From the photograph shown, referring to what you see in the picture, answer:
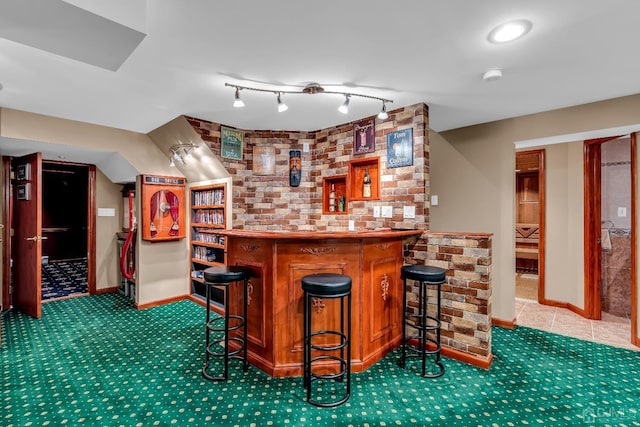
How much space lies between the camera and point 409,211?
3.21 meters

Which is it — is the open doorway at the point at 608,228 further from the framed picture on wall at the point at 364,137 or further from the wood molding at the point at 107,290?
the wood molding at the point at 107,290

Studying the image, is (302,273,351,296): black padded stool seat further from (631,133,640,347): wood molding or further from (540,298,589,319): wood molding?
(540,298,589,319): wood molding

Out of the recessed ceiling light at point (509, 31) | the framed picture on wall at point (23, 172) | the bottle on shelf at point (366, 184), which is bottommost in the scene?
the bottle on shelf at point (366, 184)

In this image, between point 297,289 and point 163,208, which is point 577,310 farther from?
point 163,208

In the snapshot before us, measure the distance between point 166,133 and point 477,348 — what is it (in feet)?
14.4

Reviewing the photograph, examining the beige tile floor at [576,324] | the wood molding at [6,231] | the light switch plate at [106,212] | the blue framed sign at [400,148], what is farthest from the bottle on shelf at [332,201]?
the wood molding at [6,231]

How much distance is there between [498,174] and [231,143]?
3394 mm

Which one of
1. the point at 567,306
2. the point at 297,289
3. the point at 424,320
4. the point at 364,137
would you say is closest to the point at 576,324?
the point at 567,306

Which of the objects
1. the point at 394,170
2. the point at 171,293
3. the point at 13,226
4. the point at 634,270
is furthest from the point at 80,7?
the point at 634,270

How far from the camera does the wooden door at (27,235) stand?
3.85 m

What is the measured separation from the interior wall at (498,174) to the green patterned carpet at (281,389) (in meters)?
1.08

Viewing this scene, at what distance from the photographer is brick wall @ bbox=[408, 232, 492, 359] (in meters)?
2.69

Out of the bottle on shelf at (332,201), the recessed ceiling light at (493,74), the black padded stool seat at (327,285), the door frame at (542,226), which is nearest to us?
the black padded stool seat at (327,285)

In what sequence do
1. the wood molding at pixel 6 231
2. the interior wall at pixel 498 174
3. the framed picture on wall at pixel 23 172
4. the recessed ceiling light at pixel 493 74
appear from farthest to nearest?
the wood molding at pixel 6 231, the framed picture on wall at pixel 23 172, the interior wall at pixel 498 174, the recessed ceiling light at pixel 493 74
